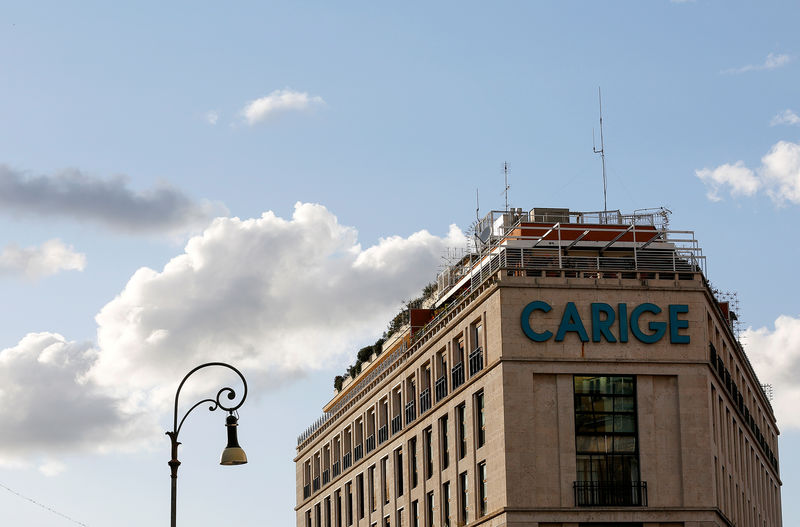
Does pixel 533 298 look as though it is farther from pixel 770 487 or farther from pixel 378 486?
pixel 770 487

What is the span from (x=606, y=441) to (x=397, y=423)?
20699 mm

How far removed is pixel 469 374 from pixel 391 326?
22696 millimetres

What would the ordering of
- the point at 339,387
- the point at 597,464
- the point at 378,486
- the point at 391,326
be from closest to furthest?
1. the point at 597,464
2. the point at 378,486
3. the point at 391,326
4. the point at 339,387

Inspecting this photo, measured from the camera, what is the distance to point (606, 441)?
68062 millimetres

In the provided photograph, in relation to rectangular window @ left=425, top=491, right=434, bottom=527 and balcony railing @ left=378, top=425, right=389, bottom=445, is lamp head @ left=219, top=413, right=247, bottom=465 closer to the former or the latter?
rectangular window @ left=425, top=491, right=434, bottom=527

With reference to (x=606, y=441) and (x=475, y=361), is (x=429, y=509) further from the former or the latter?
(x=606, y=441)

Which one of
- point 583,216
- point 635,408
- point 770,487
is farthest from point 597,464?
point 770,487

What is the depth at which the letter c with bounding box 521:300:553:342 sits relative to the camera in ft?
225

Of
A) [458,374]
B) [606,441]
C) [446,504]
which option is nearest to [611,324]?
[606,441]

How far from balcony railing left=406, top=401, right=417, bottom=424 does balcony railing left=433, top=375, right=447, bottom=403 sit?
15.1 ft

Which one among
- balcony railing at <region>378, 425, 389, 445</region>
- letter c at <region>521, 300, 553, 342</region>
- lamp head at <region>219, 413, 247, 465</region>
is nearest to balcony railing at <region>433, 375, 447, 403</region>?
letter c at <region>521, 300, 553, 342</region>

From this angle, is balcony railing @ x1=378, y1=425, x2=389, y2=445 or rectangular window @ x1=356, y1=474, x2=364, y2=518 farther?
rectangular window @ x1=356, y1=474, x2=364, y2=518

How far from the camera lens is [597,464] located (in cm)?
6794

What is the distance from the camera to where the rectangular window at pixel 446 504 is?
75.9 m
